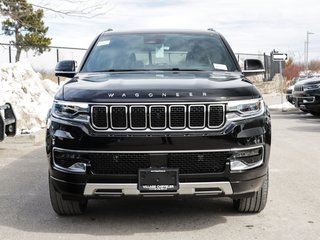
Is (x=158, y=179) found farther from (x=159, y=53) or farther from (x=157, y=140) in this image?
(x=159, y=53)

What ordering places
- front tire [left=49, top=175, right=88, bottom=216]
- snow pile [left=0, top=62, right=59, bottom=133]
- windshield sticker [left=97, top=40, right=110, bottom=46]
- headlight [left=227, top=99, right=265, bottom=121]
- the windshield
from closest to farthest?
headlight [left=227, top=99, right=265, bottom=121] → front tire [left=49, top=175, right=88, bottom=216] → the windshield → windshield sticker [left=97, top=40, right=110, bottom=46] → snow pile [left=0, top=62, right=59, bottom=133]

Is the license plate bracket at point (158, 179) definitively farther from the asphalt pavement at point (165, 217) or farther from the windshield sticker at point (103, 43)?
the windshield sticker at point (103, 43)

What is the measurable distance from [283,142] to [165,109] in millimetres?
7166

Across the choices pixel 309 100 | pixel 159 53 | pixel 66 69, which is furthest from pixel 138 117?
pixel 309 100

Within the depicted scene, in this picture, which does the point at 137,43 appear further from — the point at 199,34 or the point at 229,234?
the point at 229,234

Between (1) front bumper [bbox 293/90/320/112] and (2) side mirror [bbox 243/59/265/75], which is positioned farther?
(1) front bumper [bbox 293/90/320/112]

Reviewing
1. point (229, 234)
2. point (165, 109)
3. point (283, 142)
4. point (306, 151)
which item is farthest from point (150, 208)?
point (283, 142)

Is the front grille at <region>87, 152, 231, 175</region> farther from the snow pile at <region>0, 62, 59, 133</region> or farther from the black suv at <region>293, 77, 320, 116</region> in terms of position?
the black suv at <region>293, 77, 320, 116</region>

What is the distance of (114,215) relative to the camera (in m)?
5.45

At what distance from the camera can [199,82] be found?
4941 mm

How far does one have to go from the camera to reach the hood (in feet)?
15.1

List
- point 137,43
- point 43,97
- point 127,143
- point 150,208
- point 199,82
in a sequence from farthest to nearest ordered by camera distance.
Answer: point 43,97, point 137,43, point 150,208, point 199,82, point 127,143

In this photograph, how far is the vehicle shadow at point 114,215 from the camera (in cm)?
500

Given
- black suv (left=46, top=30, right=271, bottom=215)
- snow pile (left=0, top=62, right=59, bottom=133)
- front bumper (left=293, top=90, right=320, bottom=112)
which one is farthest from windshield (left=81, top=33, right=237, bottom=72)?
front bumper (left=293, top=90, right=320, bottom=112)
